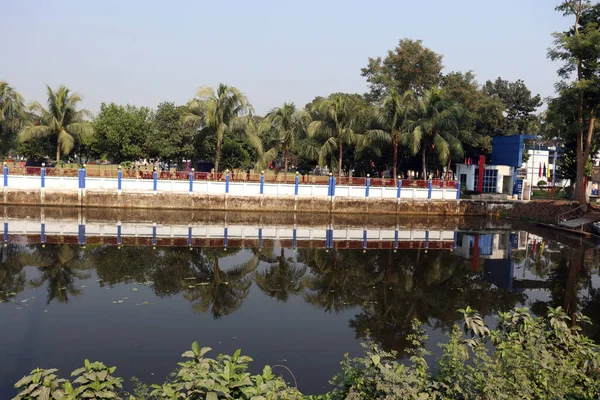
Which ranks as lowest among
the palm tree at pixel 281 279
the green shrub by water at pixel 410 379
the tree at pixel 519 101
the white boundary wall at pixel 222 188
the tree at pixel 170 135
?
the palm tree at pixel 281 279

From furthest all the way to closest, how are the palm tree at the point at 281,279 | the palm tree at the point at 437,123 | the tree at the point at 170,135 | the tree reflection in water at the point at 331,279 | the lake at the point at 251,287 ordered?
the tree at the point at 170,135 < the palm tree at the point at 437,123 < the palm tree at the point at 281,279 < the tree reflection in water at the point at 331,279 < the lake at the point at 251,287

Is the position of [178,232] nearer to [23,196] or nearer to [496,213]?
[23,196]

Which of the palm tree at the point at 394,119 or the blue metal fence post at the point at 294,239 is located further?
the palm tree at the point at 394,119

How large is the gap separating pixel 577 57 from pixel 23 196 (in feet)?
117

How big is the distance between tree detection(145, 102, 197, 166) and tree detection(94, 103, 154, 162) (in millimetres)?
674

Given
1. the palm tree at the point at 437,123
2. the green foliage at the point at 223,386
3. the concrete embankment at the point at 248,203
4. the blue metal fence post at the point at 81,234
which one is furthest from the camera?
the palm tree at the point at 437,123

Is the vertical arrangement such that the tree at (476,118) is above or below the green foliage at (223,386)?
above

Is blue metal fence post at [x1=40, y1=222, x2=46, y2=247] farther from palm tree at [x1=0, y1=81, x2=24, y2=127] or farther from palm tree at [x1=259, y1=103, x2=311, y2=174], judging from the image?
palm tree at [x1=0, y1=81, x2=24, y2=127]

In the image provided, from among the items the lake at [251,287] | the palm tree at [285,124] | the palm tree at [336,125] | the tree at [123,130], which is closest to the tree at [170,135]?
the tree at [123,130]

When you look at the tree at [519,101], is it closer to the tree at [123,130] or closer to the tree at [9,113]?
Result: the tree at [123,130]

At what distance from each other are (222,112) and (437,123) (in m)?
16.5

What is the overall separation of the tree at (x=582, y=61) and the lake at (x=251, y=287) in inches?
292

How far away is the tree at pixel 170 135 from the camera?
131ft

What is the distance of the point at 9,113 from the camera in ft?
130
